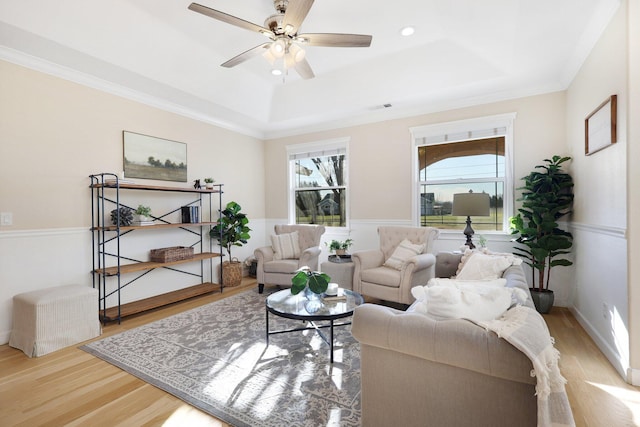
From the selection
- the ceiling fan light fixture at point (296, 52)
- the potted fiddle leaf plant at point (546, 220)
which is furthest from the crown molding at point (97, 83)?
the potted fiddle leaf plant at point (546, 220)

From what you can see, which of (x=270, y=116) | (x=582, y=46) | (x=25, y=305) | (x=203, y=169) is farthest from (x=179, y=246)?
(x=582, y=46)

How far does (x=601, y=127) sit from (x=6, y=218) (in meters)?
5.44

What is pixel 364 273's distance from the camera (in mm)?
3756

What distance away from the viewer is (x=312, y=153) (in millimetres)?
5621

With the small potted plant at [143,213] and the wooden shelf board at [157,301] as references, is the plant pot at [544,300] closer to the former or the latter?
the wooden shelf board at [157,301]

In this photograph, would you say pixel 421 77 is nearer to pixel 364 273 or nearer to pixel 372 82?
pixel 372 82

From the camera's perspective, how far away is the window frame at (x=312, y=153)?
207 inches

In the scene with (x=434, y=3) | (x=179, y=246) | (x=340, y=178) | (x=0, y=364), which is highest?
(x=434, y=3)

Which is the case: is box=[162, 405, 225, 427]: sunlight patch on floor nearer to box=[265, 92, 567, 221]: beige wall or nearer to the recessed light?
box=[265, 92, 567, 221]: beige wall

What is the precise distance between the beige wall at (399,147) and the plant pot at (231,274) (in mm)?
1411

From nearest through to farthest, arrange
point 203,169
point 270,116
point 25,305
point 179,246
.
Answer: point 25,305 < point 179,246 < point 203,169 < point 270,116

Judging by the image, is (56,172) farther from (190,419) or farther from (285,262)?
(190,419)

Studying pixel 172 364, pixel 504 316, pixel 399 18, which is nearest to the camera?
pixel 504 316

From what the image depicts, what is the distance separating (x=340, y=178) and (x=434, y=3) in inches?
118
